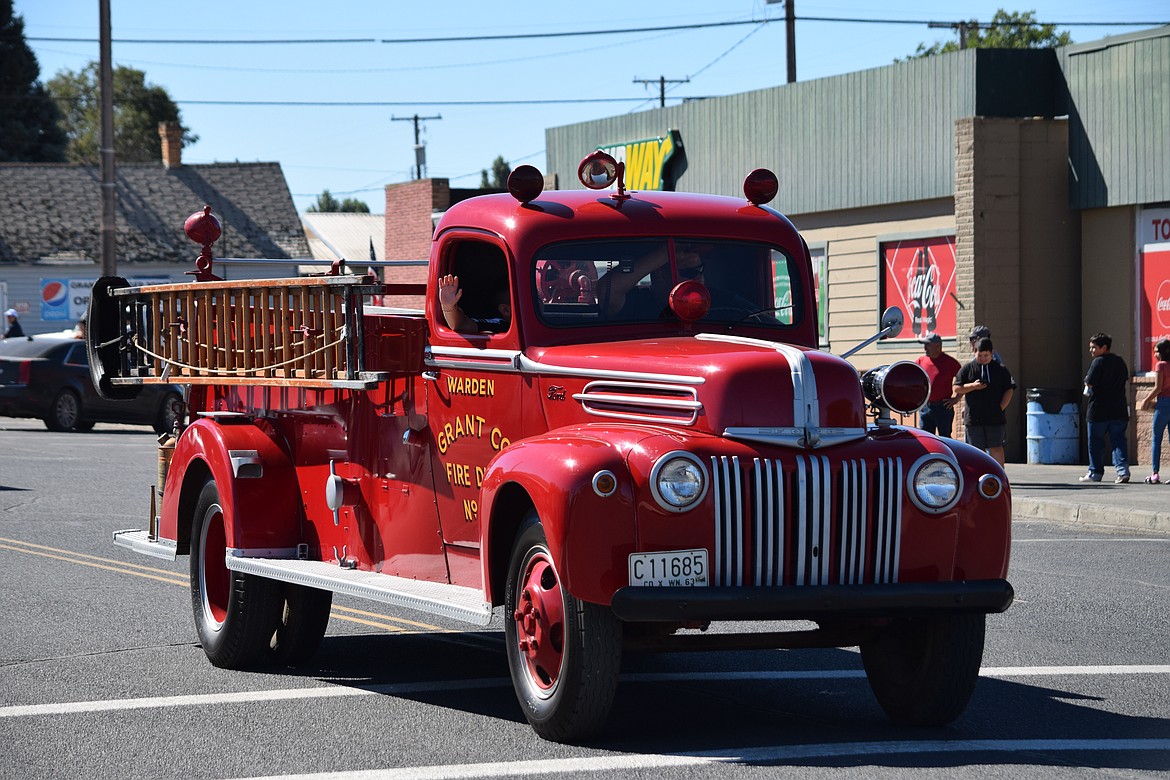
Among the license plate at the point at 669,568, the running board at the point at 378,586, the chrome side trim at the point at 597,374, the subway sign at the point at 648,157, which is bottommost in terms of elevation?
the running board at the point at 378,586

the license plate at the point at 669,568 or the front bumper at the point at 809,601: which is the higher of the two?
the license plate at the point at 669,568

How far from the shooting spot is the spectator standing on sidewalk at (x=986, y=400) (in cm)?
1923

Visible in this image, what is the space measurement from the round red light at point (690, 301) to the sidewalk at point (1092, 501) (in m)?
9.73

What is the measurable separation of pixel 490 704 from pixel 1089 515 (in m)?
10.7

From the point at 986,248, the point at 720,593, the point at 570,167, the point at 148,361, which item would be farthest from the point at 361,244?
the point at 720,593

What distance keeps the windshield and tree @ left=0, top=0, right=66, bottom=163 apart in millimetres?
69014

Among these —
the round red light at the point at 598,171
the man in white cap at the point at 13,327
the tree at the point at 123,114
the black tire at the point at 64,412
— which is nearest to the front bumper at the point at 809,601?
the round red light at the point at 598,171

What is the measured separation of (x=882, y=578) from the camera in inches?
269

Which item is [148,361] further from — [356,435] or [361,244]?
[361,244]

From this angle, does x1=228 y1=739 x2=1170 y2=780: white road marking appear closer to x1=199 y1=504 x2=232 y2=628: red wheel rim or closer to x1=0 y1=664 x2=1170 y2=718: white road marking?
x1=0 y1=664 x2=1170 y2=718: white road marking

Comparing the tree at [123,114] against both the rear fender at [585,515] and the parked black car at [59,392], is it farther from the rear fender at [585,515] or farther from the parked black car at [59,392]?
the rear fender at [585,515]

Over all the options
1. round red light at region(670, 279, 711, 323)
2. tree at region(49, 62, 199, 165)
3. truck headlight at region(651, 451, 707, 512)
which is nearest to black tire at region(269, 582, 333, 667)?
round red light at region(670, 279, 711, 323)

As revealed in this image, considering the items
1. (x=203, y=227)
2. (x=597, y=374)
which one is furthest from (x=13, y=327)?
(x=597, y=374)

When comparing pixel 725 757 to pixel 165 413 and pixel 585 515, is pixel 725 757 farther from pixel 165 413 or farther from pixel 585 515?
pixel 165 413
